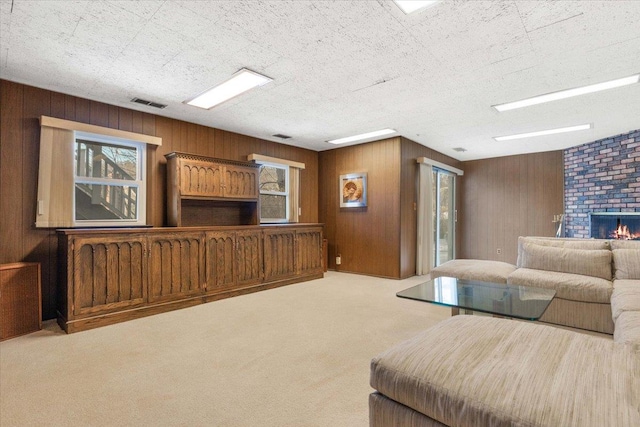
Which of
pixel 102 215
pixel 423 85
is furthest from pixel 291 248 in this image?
pixel 423 85

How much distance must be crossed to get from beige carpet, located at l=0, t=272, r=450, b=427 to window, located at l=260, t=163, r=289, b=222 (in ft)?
7.31

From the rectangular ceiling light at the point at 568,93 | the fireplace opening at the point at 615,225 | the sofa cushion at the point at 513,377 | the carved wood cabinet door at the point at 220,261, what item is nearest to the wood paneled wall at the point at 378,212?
the rectangular ceiling light at the point at 568,93

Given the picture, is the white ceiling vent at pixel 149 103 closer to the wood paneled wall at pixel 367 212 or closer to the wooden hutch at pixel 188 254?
the wooden hutch at pixel 188 254

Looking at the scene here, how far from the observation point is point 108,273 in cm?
320

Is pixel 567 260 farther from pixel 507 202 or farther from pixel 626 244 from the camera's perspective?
pixel 507 202

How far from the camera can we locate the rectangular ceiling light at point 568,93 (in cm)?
316

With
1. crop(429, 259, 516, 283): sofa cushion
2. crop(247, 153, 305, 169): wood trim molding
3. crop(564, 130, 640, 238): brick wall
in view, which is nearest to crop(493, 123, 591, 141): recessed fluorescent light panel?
crop(564, 130, 640, 238): brick wall

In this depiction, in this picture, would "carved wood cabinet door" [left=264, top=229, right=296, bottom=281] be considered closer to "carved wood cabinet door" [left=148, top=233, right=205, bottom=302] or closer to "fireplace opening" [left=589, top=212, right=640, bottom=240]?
"carved wood cabinet door" [left=148, top=233, right=205, bottom=302]

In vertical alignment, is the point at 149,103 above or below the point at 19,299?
above

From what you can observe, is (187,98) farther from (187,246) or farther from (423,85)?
(423,85)

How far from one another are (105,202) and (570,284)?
5.08m

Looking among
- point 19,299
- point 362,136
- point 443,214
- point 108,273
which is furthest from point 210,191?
point 443,214

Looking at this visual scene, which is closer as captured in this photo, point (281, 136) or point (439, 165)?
point (281, 136)

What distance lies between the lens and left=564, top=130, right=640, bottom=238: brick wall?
16.7 feet
